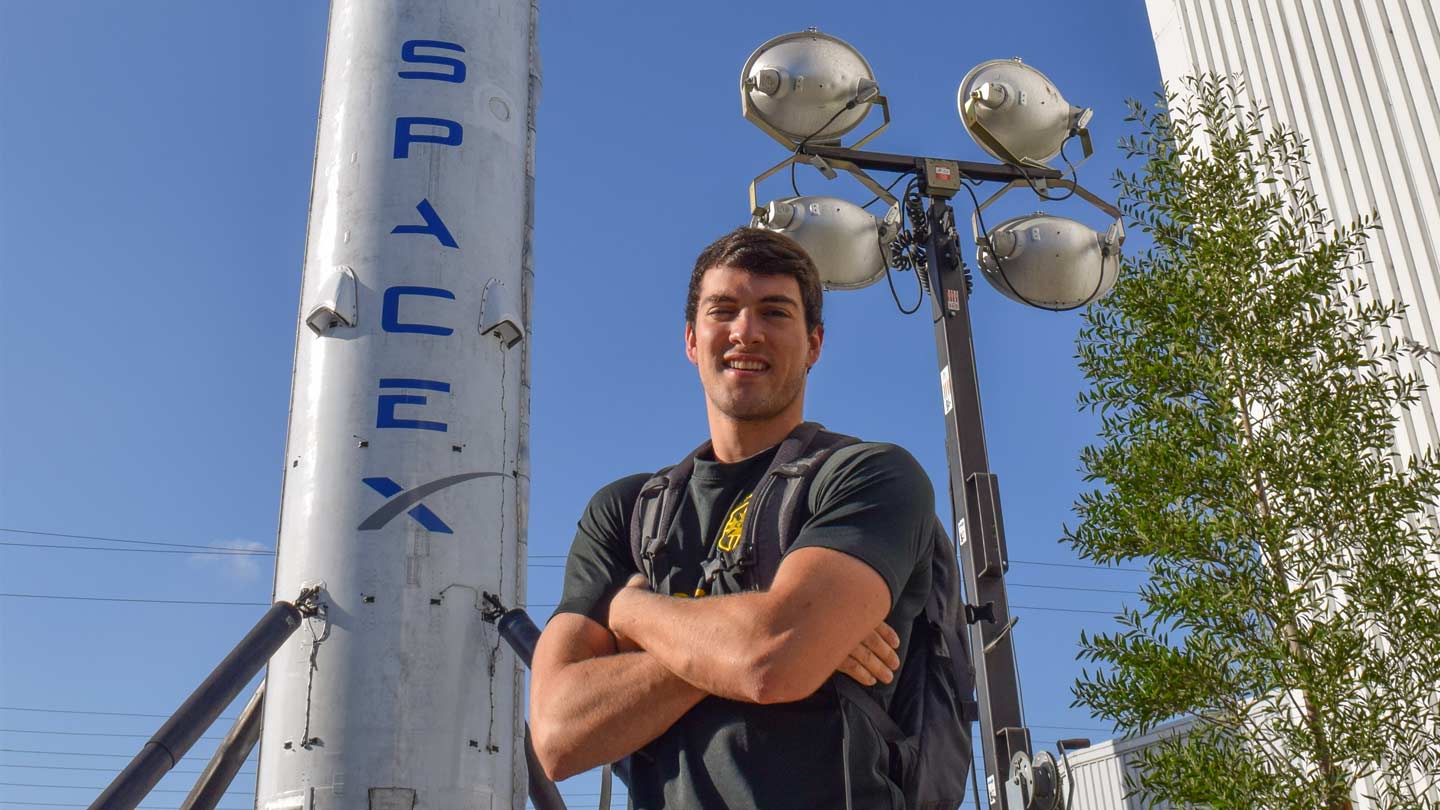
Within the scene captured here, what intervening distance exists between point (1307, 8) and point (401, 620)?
11.9m

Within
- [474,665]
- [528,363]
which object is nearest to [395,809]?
[474,665]

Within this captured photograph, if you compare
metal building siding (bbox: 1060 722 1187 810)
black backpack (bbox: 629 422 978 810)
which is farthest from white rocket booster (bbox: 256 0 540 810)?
metal building siding (bbox: 1060 722 1187 810)

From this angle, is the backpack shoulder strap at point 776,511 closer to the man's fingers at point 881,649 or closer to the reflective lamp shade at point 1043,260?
the man's fingers at point 881,649

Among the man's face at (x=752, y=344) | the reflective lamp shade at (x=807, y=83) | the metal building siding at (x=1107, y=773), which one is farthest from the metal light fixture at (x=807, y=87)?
the metal building siding at (x=1107, y=773)

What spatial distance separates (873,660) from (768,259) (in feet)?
3.16

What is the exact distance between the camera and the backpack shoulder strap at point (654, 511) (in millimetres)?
2619

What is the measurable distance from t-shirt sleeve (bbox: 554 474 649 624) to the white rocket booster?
5179 mm

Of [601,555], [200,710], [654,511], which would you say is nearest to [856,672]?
[654,511]

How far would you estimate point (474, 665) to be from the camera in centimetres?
807

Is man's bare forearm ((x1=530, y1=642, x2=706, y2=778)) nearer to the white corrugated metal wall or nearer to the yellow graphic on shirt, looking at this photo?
the yellow graphic on shirt

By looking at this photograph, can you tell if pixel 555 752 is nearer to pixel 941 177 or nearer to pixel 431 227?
pixel 941 177

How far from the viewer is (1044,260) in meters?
6.12

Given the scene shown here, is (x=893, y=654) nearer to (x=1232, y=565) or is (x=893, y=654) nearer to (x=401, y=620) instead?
(x=401, y=620)

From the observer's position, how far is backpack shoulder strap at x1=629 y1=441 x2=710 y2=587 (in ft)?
8.59
